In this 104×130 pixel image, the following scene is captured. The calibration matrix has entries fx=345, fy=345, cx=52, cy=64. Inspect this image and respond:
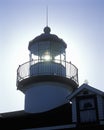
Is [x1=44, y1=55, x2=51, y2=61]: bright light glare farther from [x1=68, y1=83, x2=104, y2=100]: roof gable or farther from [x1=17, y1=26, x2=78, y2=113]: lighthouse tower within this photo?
[x1=68, y1=83, x2=104, y2=100]: roof gable

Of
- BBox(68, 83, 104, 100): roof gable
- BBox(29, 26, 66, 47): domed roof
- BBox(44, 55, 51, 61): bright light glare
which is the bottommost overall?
BBox(68, 83, 104, 100): roof gable

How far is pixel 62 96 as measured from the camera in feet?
79.9

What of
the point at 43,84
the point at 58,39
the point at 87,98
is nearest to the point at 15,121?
the point at 43,84

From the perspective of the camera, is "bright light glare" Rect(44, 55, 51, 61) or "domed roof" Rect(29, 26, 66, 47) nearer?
"bright light glare" Rect(44, 55, 51, 61)

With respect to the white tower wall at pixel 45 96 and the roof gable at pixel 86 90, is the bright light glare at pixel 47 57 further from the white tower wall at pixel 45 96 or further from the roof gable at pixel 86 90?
the roof gable at pixel 86 90

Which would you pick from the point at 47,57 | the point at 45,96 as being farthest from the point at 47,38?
the point at 45,96

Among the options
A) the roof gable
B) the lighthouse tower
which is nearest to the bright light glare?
the lighthouse tower

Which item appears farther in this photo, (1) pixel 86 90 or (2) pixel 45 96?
(2) pixel 45 96

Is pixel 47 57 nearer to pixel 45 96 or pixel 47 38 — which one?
pixel 47 38

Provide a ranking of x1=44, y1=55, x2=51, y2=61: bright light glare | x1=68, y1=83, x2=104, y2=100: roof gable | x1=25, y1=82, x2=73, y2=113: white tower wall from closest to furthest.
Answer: x1=68, y1=83, x2=104, y2=100: roof gable, x1=25, y1=82, x2=73, y2=113: white tower wall, x1=44, y1=55, x2=51, y2=61: bright light glare

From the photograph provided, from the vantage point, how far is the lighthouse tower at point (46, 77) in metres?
24.0

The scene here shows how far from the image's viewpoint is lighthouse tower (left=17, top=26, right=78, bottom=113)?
78.6ft

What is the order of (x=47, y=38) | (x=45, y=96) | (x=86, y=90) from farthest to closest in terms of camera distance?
(x=47, y=38) → (x=45, y=96) → (x=86, y=90)

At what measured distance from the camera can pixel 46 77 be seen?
78.1 ft
